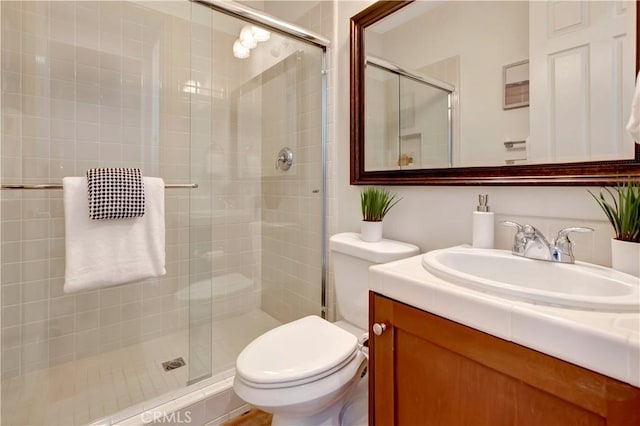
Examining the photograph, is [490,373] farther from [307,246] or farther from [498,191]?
[307,246]

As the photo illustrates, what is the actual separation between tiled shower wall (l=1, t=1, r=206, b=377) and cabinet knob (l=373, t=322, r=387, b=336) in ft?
4.40

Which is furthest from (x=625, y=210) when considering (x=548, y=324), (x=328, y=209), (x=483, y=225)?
(x=328, y=209)

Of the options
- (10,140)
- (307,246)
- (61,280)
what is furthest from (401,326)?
(10,140)

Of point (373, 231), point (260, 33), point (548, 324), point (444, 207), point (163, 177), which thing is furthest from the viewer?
point (163, 177)

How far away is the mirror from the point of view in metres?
0.87

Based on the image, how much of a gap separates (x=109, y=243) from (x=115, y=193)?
8.5 inches

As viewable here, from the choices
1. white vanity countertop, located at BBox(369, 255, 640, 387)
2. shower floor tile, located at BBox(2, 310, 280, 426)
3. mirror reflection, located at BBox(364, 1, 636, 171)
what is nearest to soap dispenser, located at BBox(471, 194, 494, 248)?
mirror reflection, located at BBox(364, 1, 636, 171)

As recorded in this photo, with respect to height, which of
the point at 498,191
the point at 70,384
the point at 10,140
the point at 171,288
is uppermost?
the point at 10,140

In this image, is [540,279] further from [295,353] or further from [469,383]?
[295,353]

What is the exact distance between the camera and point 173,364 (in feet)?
5.48

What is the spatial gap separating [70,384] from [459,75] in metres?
2.30

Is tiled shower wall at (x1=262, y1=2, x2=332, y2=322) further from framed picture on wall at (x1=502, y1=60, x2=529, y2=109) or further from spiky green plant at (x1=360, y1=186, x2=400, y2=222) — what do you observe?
framed picture on wall at (x1=502, y1=60, x2=529, y2=109)

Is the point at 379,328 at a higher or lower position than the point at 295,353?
higher

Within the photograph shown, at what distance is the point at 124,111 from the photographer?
181 cm
